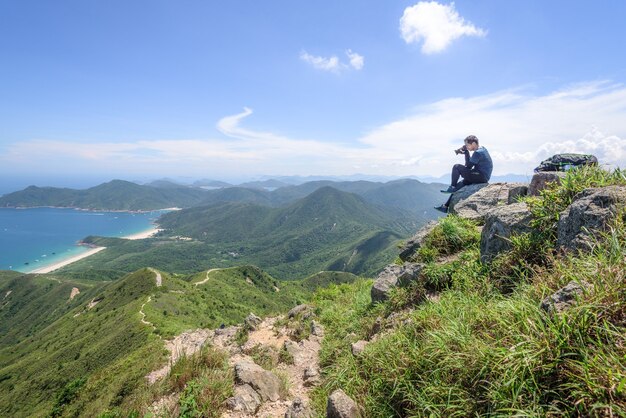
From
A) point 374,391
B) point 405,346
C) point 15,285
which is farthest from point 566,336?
point 15,285

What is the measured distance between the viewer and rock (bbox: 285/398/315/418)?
4537 millimetres

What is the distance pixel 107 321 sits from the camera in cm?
4659

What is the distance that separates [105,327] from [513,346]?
5547 cm

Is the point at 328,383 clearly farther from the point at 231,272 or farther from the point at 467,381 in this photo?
the point at 231,272

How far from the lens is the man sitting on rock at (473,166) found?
11.9m

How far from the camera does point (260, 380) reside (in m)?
5.93

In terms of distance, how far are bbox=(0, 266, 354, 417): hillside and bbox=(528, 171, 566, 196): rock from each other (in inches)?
500

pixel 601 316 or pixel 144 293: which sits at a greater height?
pixel 601 316

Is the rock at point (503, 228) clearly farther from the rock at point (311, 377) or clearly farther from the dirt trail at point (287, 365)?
the dirt trail at point (287, 365)

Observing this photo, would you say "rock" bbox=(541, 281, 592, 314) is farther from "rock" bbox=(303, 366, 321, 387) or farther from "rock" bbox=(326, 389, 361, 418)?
"rock" bbox=(303, 366, 321, 387)

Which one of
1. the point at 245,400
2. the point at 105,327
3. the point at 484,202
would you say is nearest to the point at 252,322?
the point at 245,400

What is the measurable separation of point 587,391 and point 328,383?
4010 mm

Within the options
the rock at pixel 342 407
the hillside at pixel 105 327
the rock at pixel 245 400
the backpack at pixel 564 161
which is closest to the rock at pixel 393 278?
the rock at pixel 342 407

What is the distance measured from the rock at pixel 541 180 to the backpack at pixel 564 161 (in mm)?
1057
